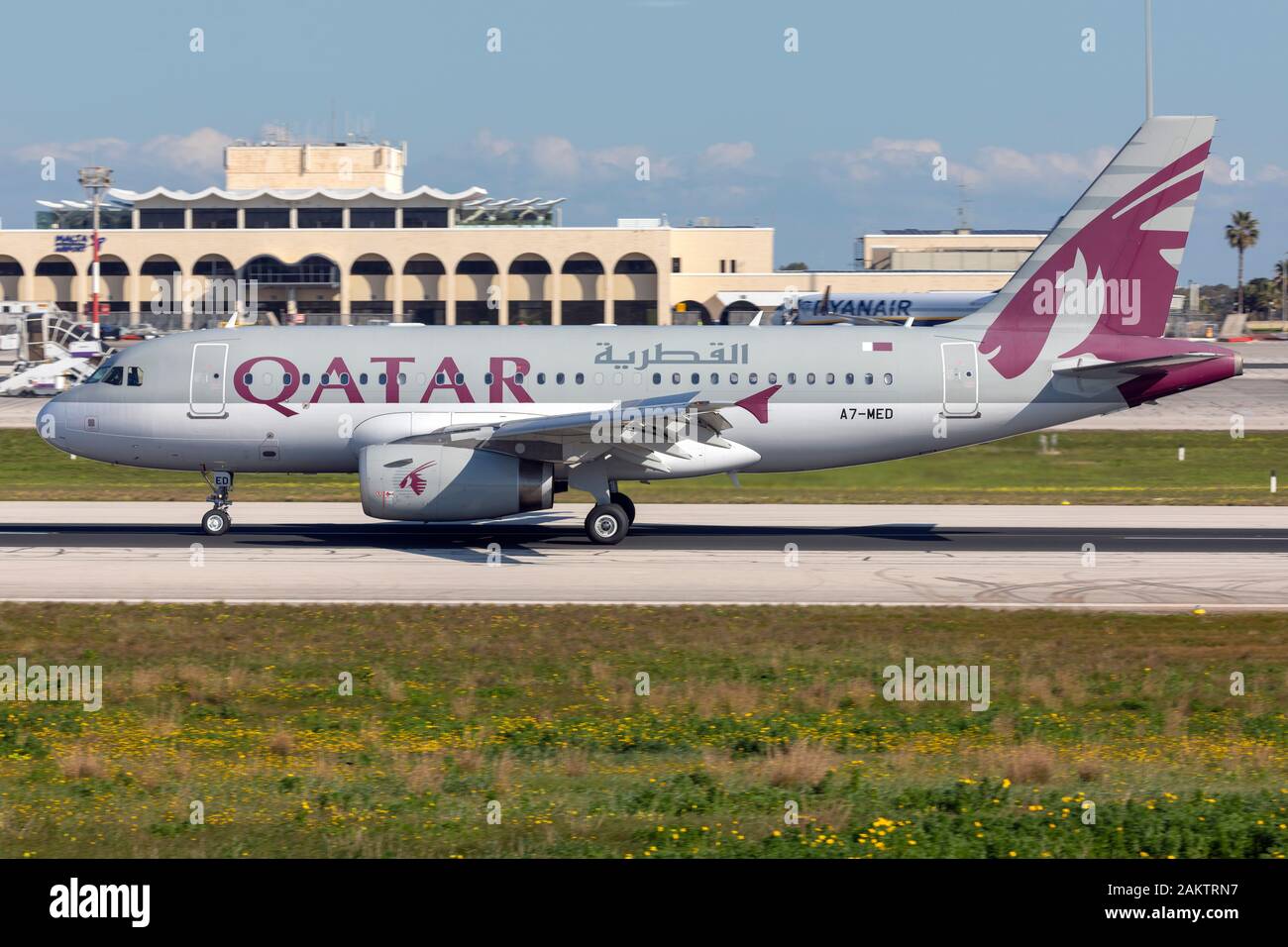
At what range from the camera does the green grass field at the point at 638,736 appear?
11.1 meters

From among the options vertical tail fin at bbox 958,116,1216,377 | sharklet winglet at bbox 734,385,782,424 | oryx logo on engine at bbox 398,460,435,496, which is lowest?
oryx logo on engine at bbox 398,460,435,496

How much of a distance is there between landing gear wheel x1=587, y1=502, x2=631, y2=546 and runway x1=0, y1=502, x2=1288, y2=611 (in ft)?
0.99

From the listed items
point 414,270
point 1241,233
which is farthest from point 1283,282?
point 414,270

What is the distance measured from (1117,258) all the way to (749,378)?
8.46 meters

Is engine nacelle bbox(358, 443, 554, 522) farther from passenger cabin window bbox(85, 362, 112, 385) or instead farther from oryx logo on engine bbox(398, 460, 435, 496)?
passenger cabin window bbox(85, 362, 112, 385)

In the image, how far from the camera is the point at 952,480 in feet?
117

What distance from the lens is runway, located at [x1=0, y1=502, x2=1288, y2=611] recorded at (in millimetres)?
23750

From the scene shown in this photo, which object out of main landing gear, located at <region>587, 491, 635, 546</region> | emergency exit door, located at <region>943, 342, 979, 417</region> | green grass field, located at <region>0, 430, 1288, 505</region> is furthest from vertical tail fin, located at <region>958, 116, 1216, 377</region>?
main landing gear, located at <region>587, 491, 635, 546</region>

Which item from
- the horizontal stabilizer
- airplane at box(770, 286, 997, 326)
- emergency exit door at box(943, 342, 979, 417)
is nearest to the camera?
the horizontal stabilizer

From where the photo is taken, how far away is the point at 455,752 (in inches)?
550

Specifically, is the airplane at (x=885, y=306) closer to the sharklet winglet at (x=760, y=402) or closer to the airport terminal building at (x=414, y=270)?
the airport terminal building at (x=414, y=270)

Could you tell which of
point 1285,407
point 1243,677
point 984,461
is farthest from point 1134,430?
point 1243,677
